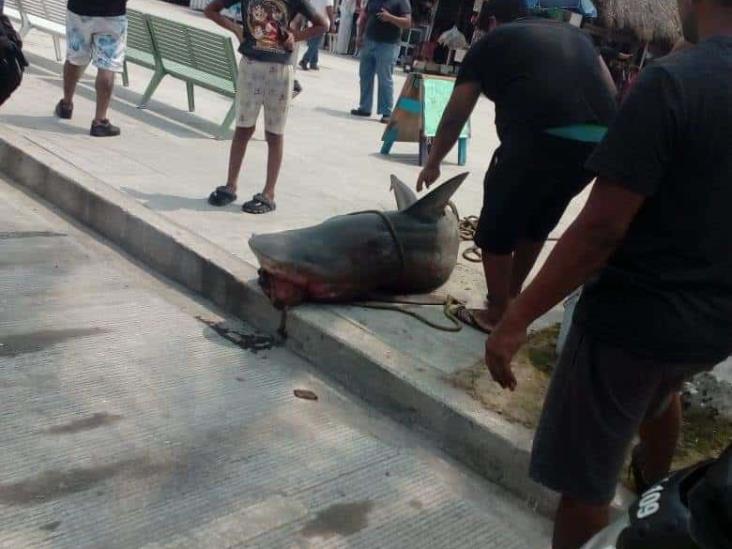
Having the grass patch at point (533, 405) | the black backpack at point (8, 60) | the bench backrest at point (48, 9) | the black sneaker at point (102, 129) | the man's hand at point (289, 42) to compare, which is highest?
the man's hand at point (289, 42)

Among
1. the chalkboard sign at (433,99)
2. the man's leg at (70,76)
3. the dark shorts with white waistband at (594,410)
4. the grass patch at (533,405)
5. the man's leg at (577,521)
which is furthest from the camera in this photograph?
the chalkboard sign at (433,99)

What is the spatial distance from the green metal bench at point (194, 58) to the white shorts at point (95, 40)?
1.06 m

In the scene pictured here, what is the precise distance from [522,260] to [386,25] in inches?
275

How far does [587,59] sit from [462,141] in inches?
195

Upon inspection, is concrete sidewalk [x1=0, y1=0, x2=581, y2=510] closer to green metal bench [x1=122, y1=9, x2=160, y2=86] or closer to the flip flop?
the flip flop

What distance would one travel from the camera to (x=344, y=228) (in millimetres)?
4285

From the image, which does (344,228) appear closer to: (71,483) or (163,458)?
(163,458)

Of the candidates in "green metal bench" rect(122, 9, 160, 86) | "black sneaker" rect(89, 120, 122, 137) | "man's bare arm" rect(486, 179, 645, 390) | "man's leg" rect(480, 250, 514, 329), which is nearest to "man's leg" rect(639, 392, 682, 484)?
"man's bare arm" rect(486, 179, 645, 390)

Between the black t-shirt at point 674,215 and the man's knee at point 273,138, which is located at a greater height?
the black t-shirt at point 674,215

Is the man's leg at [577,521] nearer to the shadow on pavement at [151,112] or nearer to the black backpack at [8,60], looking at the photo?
the black backpack at [8,60]

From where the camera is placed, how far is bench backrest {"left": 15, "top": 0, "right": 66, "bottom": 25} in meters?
10.2

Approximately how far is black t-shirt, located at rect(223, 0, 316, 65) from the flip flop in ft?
7.68

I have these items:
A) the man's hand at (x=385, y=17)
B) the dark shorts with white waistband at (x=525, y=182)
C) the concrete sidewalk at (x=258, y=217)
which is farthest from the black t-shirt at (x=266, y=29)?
the man's hand at (x=385, y=17)

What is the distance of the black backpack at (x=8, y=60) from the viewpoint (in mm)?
4110
